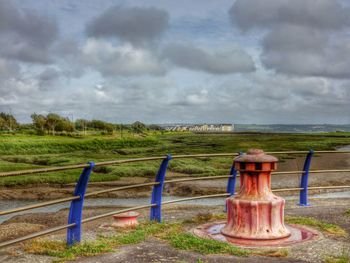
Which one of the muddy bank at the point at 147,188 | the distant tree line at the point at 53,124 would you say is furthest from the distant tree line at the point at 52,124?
the muddy bank at the point at 147,188

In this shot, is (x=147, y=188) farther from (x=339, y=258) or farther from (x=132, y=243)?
(x=339, y=258)

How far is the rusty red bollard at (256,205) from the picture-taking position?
6.49 metres

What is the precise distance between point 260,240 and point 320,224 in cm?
163

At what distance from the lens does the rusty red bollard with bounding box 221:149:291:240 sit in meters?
6.49

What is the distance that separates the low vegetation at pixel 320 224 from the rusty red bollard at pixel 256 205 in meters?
0.90

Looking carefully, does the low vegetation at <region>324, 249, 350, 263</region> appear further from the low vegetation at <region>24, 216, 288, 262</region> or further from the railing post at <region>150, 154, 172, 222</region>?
the railing post at <region>150, 154, 172, 222</region>

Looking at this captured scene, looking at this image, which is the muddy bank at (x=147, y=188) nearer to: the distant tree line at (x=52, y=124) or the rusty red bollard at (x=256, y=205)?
the rusty red bollard at (x=256, y=205)

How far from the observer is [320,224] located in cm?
758

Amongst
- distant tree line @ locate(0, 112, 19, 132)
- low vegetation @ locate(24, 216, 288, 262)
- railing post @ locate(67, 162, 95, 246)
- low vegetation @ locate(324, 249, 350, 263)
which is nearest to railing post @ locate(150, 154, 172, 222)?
low vegetation @ locate(24, 216, 288, 262)

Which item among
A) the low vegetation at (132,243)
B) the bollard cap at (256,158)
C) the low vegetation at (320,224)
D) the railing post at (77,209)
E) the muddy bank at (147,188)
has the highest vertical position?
the bollard cap at (256,158)

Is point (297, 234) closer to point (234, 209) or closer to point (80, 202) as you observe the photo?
point (234, 209)

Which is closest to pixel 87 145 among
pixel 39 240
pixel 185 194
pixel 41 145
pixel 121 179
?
pixel 41 145

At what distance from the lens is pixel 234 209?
21.8 feet

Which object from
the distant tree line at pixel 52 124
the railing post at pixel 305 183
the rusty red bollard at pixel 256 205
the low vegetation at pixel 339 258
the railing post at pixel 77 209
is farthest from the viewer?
the distant tree line at pixel 52 124
